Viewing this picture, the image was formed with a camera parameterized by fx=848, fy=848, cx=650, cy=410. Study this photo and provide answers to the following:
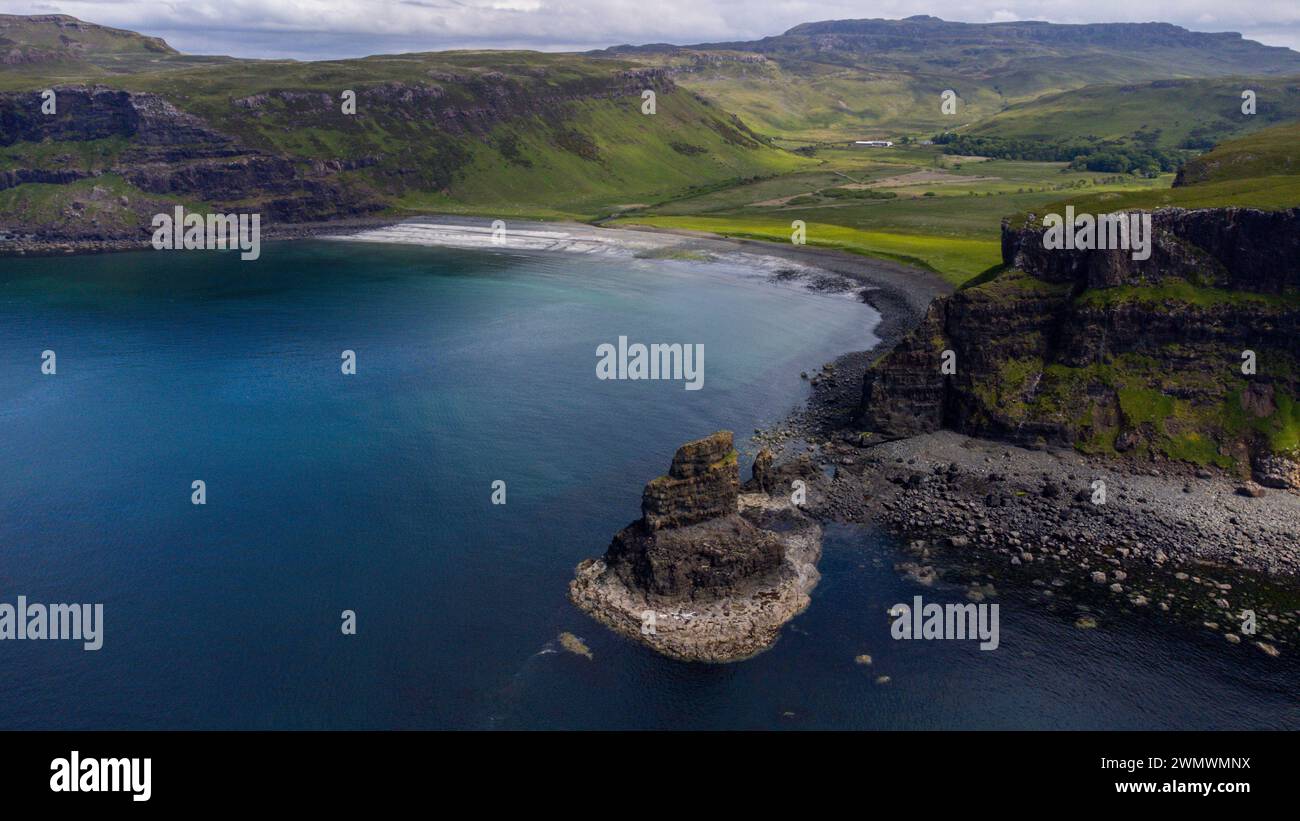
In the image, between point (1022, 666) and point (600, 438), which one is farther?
point (600, 438)

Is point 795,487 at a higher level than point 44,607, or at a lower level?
higher

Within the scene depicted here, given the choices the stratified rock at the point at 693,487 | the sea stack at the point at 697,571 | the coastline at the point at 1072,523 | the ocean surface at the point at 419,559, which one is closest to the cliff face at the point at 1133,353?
the coastline at the point at 1072,523

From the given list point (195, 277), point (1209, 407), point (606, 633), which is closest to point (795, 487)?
point (606, 633)

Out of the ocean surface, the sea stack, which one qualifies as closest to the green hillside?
the ocean surface

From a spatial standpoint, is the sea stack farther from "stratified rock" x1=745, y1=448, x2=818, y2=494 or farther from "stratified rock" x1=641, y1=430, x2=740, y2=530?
"stratified rock" x1=745, y1=448, x2=818, y2=494

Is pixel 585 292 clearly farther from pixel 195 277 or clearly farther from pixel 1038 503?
pixel 1038 503
